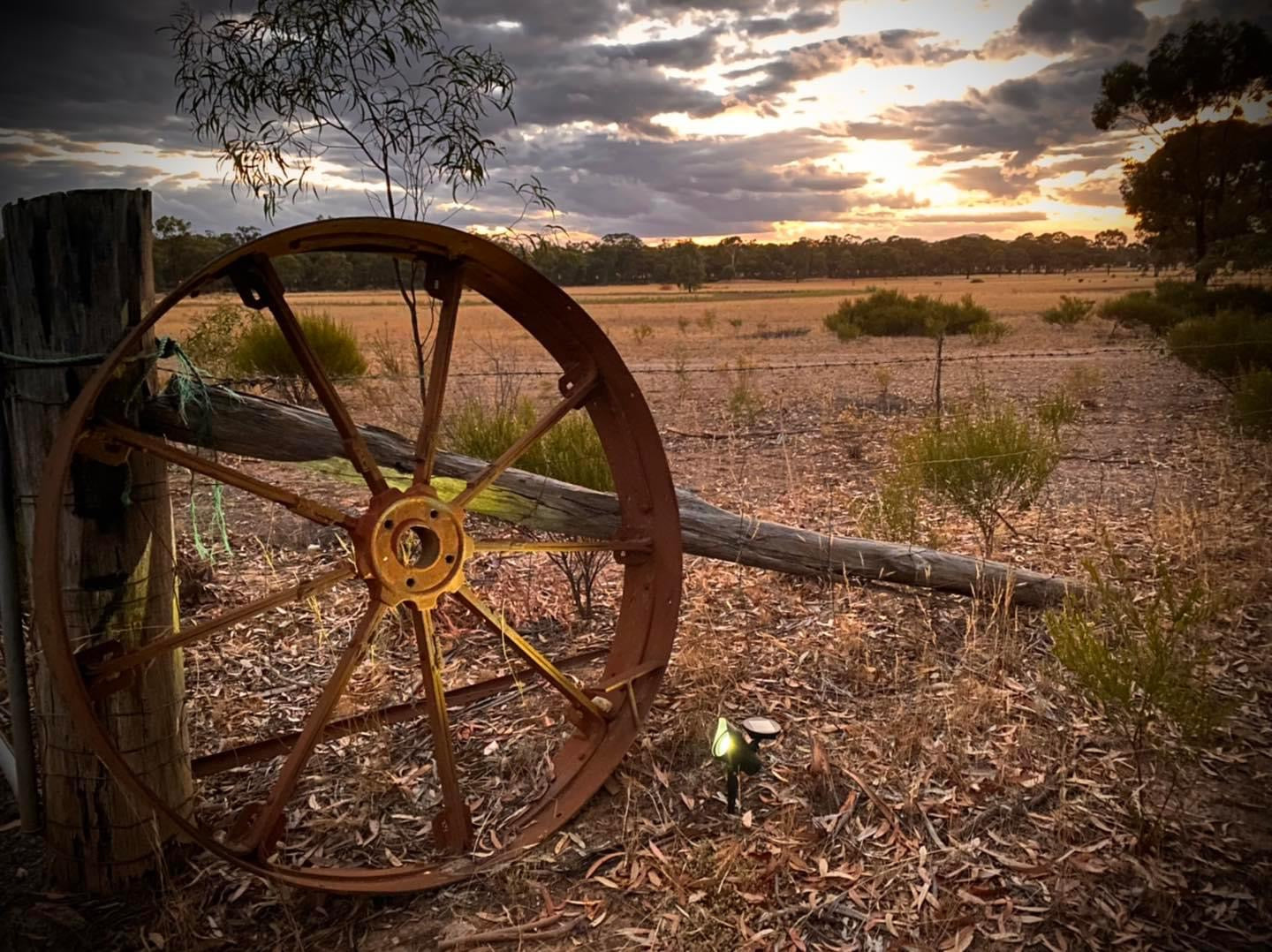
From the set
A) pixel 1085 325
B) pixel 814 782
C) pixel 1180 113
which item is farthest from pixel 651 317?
pixel 814 782

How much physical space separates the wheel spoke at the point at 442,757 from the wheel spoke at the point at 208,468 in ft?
1.38

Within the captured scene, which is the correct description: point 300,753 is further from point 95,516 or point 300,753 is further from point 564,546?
point 564,546

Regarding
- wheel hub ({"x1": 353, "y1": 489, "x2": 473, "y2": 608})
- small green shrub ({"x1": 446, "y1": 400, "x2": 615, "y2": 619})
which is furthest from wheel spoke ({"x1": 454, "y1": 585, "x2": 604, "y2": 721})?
small green shrub ({"x1": 446, "y1": 400, "x2": 615, "y2": 619})

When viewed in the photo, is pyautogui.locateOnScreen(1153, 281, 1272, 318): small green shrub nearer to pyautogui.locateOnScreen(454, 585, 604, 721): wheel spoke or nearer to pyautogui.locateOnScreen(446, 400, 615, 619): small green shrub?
pyautogui.locateOnScreen(446, 400, 615, 619): small green shrub

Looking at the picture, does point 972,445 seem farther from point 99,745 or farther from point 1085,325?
point 1085,325

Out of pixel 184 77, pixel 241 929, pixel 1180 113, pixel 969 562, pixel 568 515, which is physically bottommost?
pixel 241 929

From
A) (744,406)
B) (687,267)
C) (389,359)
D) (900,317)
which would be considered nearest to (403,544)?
(389,359)

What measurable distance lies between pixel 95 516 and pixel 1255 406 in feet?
27.5

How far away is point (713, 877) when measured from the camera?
269 cm

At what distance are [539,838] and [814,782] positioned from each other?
1.05m

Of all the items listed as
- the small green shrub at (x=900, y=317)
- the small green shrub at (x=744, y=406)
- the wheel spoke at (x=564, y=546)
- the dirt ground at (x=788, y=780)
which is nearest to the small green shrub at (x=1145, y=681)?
the dirt ground at (x=788, y=780)

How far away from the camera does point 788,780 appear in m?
3.20

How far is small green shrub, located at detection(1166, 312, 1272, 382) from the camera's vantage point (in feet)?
30.6

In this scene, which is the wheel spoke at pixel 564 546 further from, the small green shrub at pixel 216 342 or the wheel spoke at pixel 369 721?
the small green shrub at pixel 216 342
